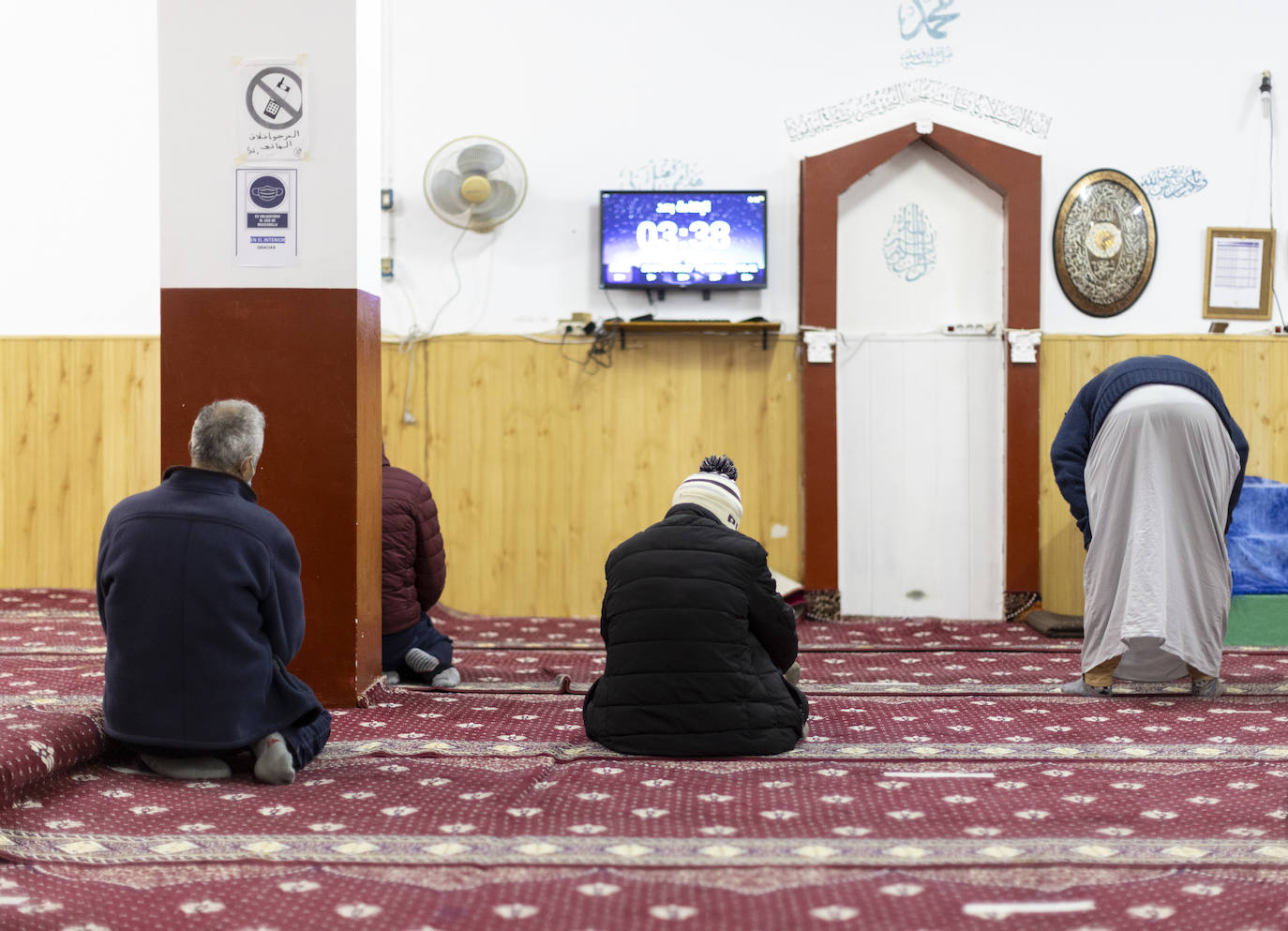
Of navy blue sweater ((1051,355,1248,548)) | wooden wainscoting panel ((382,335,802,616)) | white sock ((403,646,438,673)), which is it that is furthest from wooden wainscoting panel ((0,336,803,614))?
navy blue sweater ((1051,355,1248,548))

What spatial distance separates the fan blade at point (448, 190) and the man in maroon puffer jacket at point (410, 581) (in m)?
2.10

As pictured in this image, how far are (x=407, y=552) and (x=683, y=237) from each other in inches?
97.3

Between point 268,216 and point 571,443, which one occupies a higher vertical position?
point 268,216

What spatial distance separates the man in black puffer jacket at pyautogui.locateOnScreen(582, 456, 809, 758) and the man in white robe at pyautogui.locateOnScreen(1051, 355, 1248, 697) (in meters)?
1.41

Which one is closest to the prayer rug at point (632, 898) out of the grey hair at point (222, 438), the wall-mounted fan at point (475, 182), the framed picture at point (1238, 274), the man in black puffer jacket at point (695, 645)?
the man in black puffer jacket at point (695, 645)

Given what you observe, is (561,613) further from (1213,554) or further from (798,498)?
(1213,554)

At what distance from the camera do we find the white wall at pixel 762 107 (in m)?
6.09

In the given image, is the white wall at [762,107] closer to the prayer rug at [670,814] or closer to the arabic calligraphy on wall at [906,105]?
the arabic calligraphy on wall at [906,105]

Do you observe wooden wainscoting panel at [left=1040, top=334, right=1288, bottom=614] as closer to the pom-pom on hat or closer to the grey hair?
the pom-pom on hat

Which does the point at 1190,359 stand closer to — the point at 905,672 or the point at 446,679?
the point at 905,672

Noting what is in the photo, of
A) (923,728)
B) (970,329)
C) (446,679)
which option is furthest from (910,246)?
(446,679)

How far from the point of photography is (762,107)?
612 centimetres

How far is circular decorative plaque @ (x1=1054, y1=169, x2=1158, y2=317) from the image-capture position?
6047 mm

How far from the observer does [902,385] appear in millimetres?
6156
